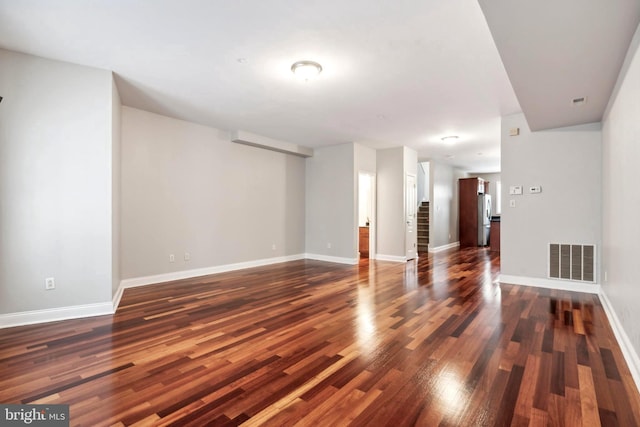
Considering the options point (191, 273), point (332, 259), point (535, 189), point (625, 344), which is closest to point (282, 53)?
point (625, 344)

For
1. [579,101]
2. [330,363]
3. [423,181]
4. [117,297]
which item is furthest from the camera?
[423,181]

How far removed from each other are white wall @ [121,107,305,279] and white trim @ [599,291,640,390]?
17.7 feet

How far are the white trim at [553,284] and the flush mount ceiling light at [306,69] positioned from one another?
13.7 ft

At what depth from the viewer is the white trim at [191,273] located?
15.6ft

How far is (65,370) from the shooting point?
2250 millimetres

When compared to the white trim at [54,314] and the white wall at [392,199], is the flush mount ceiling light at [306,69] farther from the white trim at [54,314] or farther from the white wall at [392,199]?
the white wall at [392,199]

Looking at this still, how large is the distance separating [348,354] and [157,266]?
3.77 m

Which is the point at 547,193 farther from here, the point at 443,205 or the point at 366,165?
the point at 443,205

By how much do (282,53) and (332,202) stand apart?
4423 millimetres

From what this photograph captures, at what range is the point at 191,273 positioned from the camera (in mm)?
5484

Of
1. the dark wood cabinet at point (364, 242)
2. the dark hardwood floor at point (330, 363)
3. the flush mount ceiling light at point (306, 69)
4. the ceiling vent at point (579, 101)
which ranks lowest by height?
the dark hardwood floor at point (330, 363)

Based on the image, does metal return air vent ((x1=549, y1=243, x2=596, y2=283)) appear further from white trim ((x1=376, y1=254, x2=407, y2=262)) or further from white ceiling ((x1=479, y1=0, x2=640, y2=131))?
white trim ((x1=376, y1=254, x2=407, y2=262))

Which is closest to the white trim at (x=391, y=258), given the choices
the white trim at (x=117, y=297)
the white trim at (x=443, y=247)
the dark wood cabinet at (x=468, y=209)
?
the white trim at (x=443, y=247)

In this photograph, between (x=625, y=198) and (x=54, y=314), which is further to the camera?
(x=54, y=314)
